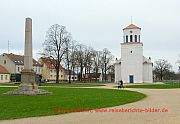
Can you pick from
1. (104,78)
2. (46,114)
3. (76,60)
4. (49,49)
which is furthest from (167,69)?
(46,114)

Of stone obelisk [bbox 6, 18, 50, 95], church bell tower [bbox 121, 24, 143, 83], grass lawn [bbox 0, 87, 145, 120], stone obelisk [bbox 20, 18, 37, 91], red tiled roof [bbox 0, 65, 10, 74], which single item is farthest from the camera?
red tiled roof [bbox 0, 65, 10, 74]

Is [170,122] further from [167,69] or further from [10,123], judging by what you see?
[167,69]

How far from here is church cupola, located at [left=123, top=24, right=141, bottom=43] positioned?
7719cm

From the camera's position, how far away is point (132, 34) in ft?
254

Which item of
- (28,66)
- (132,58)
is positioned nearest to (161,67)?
(132,58)

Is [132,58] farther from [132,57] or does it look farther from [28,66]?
[28,66]

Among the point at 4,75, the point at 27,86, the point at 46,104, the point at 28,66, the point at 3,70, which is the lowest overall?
the point at 46,104

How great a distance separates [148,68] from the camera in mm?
79312

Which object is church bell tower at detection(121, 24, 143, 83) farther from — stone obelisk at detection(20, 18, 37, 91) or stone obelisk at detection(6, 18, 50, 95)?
stone obelisk at detection(20, 18, 37, 91)

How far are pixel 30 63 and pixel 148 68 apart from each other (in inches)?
2150

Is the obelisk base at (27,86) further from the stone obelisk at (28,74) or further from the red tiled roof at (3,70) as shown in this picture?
the red tiled roof at (3,70)

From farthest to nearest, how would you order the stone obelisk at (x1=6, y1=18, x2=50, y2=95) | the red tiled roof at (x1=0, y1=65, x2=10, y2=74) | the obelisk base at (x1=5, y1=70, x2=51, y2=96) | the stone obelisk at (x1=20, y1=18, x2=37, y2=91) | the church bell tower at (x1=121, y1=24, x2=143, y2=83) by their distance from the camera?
the red tiled roof at (x1=0, y1=65, x2=10, y2=74) → the church bell tower at (x1=121, y1=24, x2=143, y2=83) → the stone obelisk at (x1=20, y1=18, x2=37, y2=91) → the stone obelisk at (x1=6, y1=18, x2=50, y2=95) → the obelisk base at (x1=5, y1=70, x2=51, y2=96)

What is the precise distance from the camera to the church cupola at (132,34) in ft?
253

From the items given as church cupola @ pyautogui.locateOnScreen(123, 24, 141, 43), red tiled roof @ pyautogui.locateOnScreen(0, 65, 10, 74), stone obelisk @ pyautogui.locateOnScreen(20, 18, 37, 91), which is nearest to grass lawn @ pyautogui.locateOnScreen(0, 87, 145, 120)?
stone obelisk @ pyautogui.locateOnScreen(20, 18, 37, 91)
